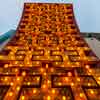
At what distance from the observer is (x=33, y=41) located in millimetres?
5594

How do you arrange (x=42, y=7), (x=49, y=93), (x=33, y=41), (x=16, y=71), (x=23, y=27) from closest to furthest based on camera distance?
(x=49, y=93) < (x=16, y=71) < (x=33, y=41) < (x=23, y=27) < (x=42, y=7)

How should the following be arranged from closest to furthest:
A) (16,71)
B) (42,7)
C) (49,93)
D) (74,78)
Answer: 1. (49,93)
2. (74,78)
3. (16,71)
4. (42,7)

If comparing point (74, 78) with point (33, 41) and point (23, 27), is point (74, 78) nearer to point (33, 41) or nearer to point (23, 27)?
point (33, 41)

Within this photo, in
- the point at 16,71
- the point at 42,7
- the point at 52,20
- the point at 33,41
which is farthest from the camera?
the point at 42,7

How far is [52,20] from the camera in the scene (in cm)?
683

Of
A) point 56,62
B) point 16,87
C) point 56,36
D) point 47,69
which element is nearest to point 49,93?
point 16,87

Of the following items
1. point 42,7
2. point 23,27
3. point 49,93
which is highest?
point 42,7

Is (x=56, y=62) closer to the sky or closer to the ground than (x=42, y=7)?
closer to the ground

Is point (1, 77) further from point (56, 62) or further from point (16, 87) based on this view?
point (56, 62)

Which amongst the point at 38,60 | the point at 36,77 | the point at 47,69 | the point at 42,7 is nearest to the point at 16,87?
the point at 36,77

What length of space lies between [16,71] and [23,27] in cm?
260

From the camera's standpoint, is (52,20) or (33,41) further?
(52,20)

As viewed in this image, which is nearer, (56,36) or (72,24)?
(56,36)

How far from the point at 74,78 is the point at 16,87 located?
97 cm
